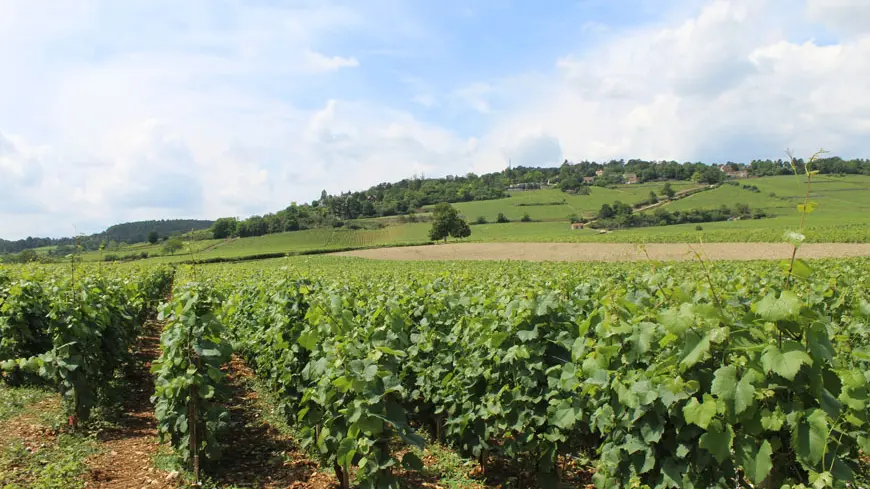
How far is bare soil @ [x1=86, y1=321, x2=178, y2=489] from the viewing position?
19.8ft

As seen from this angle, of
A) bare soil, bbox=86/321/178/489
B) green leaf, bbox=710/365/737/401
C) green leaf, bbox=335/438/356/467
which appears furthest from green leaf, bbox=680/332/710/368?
bare soil, bbox=86/321/178/489

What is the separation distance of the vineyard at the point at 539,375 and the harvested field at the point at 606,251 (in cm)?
2523

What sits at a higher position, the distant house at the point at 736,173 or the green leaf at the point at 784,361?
the distant house at the point at 736,173

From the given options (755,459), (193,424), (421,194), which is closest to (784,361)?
(755,459)

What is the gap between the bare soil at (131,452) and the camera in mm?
6047

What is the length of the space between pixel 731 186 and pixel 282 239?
91.7 m

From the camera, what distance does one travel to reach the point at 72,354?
7.78m

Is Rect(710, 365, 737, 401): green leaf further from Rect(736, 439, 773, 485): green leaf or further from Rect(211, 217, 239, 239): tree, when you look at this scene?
Rect(211, 217, 239, 239): tree

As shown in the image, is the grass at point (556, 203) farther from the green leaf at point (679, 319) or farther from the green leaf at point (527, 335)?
the green leaf at point (679, 319)

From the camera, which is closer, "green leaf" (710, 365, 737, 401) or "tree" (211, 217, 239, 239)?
"green leaf" (710, 365, 737, 401)

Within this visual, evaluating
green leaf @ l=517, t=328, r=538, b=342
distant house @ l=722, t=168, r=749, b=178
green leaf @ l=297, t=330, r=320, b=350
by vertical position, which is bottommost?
green leaf @ l=517, t=328, r=538, b=342

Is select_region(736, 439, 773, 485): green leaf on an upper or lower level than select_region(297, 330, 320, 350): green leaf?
lower

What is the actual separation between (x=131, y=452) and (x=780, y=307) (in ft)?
25.8

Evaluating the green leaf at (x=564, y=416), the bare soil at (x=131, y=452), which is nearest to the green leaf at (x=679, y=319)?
the green leaf at (x=564, y=416)
